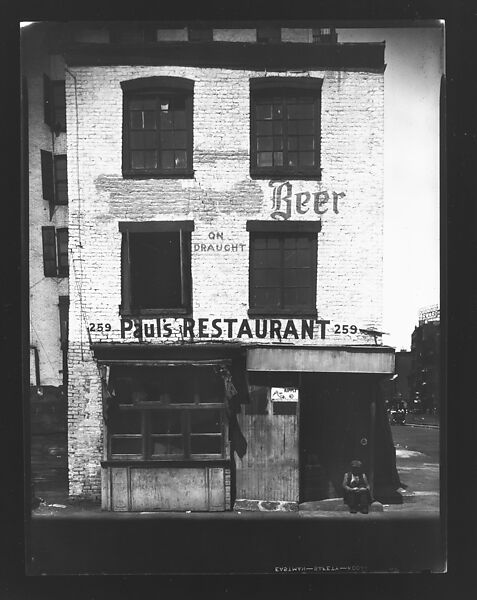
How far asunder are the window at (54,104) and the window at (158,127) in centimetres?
102

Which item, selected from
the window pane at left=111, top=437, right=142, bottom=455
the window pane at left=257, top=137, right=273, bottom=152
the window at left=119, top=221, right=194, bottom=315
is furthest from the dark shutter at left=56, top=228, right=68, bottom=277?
the window pane at left=257, top=137, right=273, bottom=152

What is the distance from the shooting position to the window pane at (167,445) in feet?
39.3

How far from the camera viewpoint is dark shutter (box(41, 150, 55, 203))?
435 inches

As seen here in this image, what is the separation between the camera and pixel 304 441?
12.1 m

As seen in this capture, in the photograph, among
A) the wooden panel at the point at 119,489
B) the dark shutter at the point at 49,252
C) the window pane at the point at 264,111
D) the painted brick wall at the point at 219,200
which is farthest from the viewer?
the window pane at the point at 264,111

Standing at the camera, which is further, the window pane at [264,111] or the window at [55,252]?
the window pane at [264,111]

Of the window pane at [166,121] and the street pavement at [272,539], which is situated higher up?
the window pane at [166,121]

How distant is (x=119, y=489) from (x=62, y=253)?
408 cm

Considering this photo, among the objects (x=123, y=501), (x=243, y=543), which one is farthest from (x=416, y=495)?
(x=123, y=501)

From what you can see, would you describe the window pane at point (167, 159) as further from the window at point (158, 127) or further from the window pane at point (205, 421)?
the window pane at point (205, 421)

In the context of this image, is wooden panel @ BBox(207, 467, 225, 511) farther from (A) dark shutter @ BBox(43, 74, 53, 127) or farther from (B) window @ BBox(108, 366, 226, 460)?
(A) dark shutter @ BBox(43, 74, 53, 127)

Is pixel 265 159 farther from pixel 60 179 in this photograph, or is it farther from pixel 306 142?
pixel 60 179

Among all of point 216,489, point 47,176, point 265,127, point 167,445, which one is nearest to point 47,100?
point 47,176

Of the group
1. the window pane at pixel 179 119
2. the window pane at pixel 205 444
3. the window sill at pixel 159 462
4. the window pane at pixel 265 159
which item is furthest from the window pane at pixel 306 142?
the window sill at pixel 159 462
